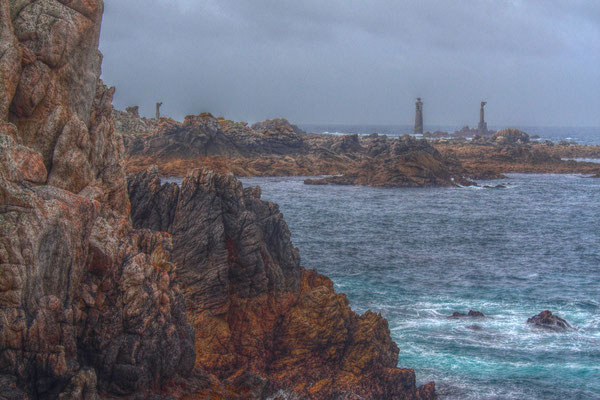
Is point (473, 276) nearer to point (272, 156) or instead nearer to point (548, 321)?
point (548, 321)

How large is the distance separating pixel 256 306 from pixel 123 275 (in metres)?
7.93

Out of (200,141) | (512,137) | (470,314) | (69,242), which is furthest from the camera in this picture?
(512,137)

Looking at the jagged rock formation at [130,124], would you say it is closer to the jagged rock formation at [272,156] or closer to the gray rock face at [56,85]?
the jagged rock formation at [272,156]

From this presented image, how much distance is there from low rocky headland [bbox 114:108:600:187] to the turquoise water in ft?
56.5

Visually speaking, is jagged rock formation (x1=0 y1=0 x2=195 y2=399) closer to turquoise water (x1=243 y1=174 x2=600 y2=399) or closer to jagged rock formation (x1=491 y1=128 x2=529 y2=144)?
turquoise water (x1=243 y1=174 x2=600 y2=399)

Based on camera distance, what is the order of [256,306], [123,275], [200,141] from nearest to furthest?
[123,275]
[256,306]
[200,141]

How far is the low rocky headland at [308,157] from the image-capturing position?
87.8 metres

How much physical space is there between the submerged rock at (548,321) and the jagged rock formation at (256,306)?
1009cm

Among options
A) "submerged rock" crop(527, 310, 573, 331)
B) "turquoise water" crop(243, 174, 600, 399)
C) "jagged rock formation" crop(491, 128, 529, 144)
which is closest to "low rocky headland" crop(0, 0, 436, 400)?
"turquoise water" crop(243, 174, 600, 399)

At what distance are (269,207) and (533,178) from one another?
86.1 metres

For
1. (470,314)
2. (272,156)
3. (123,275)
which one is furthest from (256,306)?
(272,156)

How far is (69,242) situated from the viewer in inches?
410

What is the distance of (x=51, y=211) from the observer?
10.1 metres

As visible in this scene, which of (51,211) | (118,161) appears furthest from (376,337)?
(51,211)
